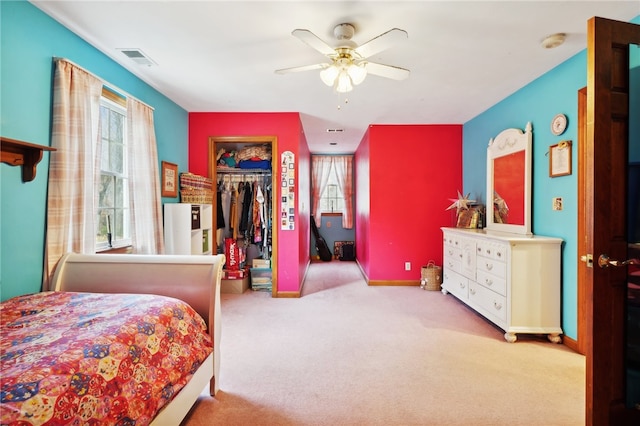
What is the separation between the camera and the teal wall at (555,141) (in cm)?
245

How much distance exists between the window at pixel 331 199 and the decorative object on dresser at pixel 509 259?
3.30 metres

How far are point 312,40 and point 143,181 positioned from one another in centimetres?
208

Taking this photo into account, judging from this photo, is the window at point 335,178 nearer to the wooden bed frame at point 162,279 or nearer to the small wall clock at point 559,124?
the small wall clock at point 559,124

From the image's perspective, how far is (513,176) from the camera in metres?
3.21

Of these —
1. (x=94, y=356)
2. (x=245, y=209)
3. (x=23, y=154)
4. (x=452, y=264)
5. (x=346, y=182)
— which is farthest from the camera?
(x=346, y=182)

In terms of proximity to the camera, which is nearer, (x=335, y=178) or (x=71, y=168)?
(x=71, y=168)

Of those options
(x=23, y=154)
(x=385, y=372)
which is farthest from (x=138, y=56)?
(x=385, y=372)

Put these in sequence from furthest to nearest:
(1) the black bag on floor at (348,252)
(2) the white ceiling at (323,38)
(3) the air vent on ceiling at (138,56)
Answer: (1) the black bag on floor at (348,252), (3) the air vent on ceiling at (138,56), (2) the white ceiling at (323,38)

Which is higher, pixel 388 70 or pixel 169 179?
pixel 388 70

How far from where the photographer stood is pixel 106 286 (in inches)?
74.7

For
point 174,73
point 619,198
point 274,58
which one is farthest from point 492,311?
point 174,73

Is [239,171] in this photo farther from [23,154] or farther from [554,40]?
[554,40]

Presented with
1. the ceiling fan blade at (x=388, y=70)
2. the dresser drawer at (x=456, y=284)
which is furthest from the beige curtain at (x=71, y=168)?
the dresser drawer at (x=456, y=284)

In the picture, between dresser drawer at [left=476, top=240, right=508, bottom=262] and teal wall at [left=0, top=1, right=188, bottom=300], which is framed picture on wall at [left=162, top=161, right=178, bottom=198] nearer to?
teal wall at [left=0, top=1, right=188, bottom=300]
